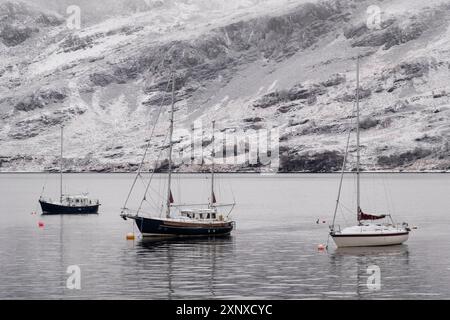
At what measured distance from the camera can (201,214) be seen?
103625mm

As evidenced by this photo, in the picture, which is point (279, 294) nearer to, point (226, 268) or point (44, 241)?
point (226, 268)

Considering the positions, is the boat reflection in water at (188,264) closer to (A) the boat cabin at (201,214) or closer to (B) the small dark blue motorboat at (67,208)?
(A) the boat cabin at (201,214)

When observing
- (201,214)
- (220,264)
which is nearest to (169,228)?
(201,214)

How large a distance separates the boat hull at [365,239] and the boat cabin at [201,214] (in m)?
19.3

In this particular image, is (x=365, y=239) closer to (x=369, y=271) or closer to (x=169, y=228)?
(x=369, y=271)

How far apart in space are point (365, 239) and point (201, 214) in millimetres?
22736

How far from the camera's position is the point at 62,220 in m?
143

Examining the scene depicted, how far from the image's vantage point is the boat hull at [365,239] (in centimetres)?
8831

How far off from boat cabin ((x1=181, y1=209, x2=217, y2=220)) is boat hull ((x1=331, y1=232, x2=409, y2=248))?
19.3 m

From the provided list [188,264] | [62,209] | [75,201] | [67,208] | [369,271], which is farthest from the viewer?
[75,201]

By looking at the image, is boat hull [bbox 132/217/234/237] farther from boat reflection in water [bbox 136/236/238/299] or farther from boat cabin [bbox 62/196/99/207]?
boat cabin [bbox 62/196/99/207]
